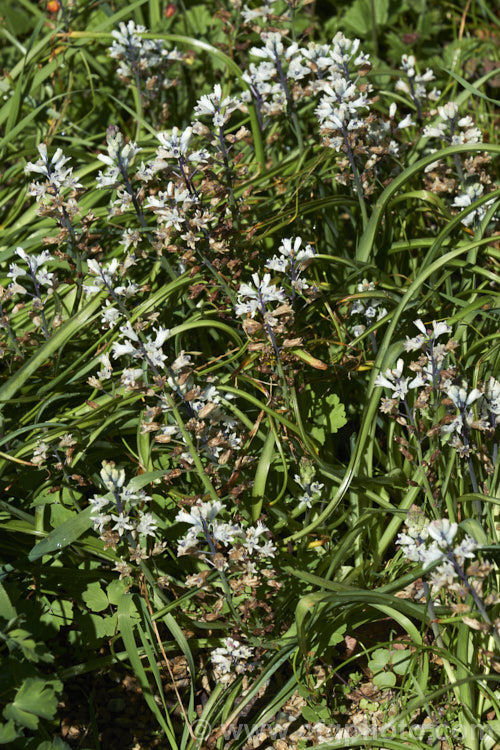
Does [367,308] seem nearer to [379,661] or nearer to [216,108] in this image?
[216,108]

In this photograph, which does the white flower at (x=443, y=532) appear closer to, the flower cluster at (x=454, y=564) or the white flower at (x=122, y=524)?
the flower cluster at (x=454, y=564)

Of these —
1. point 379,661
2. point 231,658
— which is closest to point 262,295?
point 231,658

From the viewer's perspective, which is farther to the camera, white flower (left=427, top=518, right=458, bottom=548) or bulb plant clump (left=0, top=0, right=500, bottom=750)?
bulb plant clump (left=0, top=0, right=500, bottom=750)

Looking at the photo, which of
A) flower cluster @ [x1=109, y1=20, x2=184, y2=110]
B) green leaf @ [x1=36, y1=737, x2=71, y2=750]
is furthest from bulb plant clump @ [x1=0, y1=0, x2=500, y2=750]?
flower cluster @ [x1=109, y1=20, x2=184, y2=110]

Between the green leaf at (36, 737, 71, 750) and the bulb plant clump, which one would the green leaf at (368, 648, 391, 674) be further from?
the green leaf at (36, 737, 71, 750)

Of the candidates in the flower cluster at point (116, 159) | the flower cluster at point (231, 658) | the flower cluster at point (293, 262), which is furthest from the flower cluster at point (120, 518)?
the flower cluster at point (116, 159)
